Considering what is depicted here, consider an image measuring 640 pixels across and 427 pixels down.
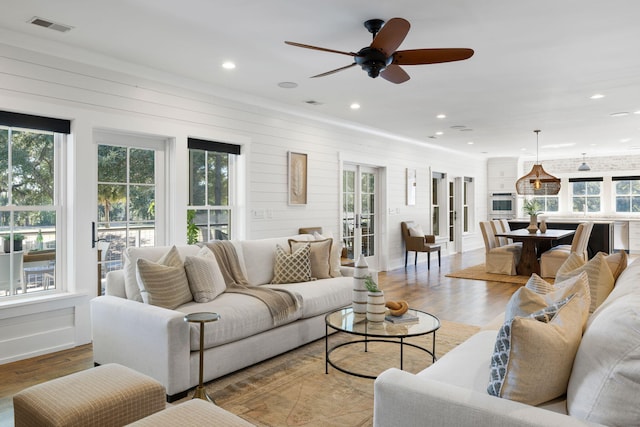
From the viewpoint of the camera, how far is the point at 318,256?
15.0 ft

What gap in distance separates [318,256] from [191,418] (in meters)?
2.82

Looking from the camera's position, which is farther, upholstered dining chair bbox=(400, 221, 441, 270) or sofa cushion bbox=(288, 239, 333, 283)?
upholstered dining chair bbox=(400, 221, 441, 270)

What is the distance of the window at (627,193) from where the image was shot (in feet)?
36.6

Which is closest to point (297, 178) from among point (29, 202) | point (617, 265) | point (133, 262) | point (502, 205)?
point (133, 262)

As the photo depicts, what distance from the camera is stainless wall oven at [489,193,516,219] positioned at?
1261 cm

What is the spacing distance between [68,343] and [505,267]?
6791 mm

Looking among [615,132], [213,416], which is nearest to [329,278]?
[213,416]

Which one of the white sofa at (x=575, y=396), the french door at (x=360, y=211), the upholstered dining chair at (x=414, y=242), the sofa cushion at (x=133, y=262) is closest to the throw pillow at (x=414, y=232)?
the upholstered dining chair at (x=414, y=242)

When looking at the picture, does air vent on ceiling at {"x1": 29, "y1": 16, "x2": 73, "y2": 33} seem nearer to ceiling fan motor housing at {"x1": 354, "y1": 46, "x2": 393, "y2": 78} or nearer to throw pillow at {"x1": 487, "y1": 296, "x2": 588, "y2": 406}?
ceiling fan motor housing at {"x1": 354, "y1": 46, "x2": 393, "y2": 78}

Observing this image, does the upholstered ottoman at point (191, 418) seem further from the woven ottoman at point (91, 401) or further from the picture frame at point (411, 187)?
the picture frame at point (411, 187)

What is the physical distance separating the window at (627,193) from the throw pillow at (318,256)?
10.1 m

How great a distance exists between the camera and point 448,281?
7.22 metres

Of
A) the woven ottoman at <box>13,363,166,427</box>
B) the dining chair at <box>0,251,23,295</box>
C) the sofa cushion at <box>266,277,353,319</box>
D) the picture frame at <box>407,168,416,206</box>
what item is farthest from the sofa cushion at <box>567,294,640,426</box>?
the picture frame at <box>407,168,416,206</box>

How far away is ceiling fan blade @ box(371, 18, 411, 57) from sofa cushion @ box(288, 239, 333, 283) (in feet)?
7.02
